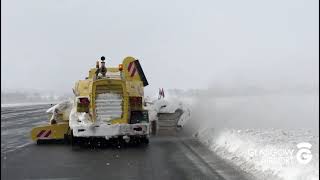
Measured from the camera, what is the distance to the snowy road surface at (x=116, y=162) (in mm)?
10086

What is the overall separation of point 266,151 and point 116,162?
3435mm

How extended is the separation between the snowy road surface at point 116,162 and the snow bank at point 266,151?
1.33 ft

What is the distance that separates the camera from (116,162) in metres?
12.1

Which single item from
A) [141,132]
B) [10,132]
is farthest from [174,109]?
[10,132]

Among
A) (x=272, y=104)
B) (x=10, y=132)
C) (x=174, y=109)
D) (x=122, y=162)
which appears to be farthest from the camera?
(x=272, y=104)

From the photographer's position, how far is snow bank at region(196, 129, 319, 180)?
364 inches

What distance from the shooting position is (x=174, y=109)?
19.3 m

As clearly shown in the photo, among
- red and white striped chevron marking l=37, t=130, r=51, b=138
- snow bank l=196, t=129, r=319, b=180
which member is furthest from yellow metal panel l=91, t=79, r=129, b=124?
snow bank l=196, t=129, r=319, b=180

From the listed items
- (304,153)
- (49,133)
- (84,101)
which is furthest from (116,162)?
(49,133)

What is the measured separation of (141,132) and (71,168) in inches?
168

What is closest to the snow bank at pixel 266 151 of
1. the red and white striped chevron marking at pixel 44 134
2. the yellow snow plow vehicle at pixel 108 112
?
the yellow snow plow vehicle at pixel 108 112

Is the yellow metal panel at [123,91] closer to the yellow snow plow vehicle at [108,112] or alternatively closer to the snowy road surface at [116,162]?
the yellow snow plow vehicle at [108,112]

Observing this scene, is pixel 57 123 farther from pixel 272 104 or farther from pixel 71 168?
pixel 272 104

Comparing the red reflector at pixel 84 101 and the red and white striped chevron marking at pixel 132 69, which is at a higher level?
the red and white striped chevron marking at pixel 132 69
